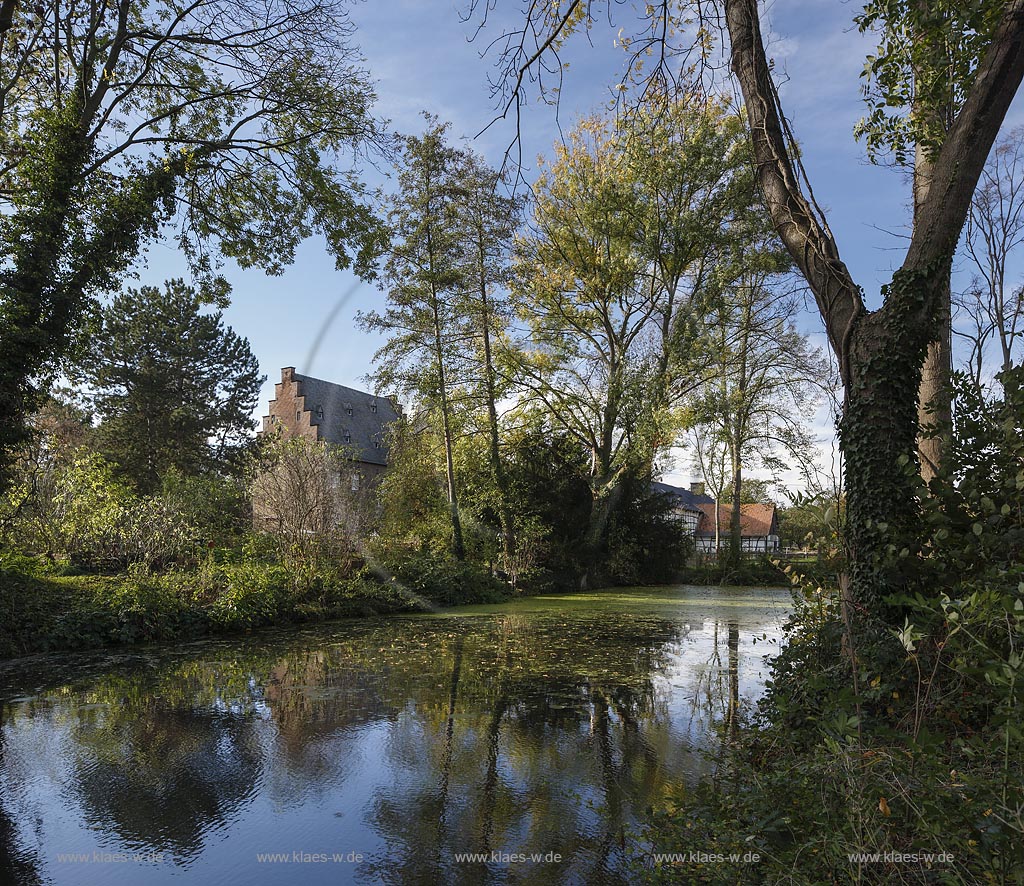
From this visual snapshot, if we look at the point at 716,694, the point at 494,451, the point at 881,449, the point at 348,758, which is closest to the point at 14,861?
the point at 348,758

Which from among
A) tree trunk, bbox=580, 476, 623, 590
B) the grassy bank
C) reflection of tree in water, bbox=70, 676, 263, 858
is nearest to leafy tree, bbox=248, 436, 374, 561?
the grassy bank

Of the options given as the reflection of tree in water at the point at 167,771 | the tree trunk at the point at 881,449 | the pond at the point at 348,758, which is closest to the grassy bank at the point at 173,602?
the pond at the point at 348,758

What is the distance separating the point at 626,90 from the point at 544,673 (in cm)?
598

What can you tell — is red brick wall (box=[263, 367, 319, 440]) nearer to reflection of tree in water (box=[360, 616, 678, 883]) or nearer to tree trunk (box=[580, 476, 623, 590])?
tree trunk (box=[580, 476, 623, 590])

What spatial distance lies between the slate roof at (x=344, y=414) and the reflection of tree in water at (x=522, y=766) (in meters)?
27.8

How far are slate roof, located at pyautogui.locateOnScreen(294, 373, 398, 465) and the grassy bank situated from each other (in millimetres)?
21664

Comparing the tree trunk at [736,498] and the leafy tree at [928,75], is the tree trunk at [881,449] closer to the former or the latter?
the leafy tree at [928,75]

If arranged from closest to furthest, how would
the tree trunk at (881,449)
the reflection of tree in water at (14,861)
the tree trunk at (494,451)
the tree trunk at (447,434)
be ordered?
the reflection of tree in water at (14,861), the tree trunk at (881,449), the tree trunk at (447,434), the tree trunk at (494,451)

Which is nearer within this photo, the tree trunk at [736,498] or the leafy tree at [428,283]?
the leafy tree at [428,283]

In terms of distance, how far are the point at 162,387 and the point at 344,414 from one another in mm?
9789

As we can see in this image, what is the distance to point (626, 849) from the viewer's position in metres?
3.22

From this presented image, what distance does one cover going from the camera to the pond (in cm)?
320

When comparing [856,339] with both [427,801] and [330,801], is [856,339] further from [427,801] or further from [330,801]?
[330,801]

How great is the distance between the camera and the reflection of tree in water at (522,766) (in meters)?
3.24
